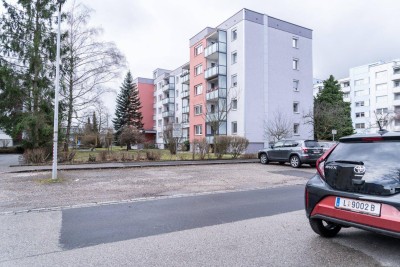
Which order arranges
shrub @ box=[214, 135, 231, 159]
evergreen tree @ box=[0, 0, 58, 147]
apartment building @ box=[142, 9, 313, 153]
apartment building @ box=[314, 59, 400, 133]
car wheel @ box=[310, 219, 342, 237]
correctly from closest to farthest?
car wheel @ box=[310, 219, 342, 237] → evergreen tree @ box=[0, 0, 58, 147] → shrub @ box=[214, 135, 231, 159] → apartment building @ box=[142, 9, 313, 153] → apartment building @ box=[314, 59, 400, 133]

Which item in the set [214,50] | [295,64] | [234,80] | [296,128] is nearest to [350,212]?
[234,80]

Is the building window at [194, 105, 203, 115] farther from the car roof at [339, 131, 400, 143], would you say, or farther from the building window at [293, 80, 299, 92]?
the car roof at [339, 131, 400, 143]

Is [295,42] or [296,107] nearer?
[296,107]

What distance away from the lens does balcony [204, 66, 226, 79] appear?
35.8 meters

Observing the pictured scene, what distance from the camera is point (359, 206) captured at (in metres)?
3.85

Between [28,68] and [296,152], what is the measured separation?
1877 centimetres

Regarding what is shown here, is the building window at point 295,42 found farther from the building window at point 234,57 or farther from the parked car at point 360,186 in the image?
the parked car at point 360,186

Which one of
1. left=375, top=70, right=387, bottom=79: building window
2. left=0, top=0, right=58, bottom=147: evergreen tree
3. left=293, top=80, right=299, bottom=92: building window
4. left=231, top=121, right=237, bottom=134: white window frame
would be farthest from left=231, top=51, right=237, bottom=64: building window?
left=375, top=70, right=387, bottom=79: building window

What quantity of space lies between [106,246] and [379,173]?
392 cm

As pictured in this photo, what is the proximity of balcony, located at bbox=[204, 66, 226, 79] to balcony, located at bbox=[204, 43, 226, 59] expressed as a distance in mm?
1874

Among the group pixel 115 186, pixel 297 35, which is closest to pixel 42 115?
pixel 115 186

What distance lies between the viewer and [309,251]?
4.18m

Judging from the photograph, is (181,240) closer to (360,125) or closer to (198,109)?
(198,109)

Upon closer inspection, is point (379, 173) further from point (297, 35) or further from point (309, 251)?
point (297, 35)
